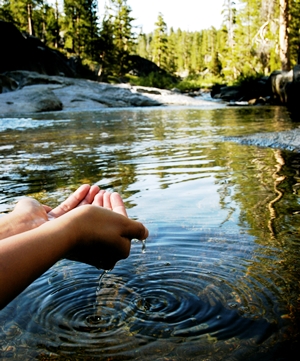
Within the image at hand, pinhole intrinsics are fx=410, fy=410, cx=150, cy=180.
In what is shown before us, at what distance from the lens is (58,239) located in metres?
1.43

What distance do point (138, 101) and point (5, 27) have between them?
1207 centimetres

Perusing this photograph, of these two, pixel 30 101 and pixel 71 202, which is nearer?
pixel 71 202

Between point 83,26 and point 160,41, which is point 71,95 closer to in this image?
point 83,26

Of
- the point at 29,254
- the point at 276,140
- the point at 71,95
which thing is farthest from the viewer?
the point at 71,95

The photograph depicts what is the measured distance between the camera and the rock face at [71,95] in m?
16.5

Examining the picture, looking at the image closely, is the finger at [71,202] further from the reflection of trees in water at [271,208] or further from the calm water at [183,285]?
the reflection of trees in water at [271,208]

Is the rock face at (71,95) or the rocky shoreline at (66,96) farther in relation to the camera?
the rock face at (71,95)

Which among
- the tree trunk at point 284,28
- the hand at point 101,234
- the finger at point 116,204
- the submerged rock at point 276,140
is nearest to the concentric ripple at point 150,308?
the hand at point 101,234

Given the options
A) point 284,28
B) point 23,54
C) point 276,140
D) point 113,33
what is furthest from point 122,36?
point 276,140

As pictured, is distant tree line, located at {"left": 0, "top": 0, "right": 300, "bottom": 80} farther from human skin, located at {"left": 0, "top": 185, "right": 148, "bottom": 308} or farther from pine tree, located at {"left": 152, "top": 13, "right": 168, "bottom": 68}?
human skin, located at {"left": 0, "top": 185, "right": 148, "bottom": 308}

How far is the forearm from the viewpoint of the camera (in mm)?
1264

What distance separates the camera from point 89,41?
37.9 metres

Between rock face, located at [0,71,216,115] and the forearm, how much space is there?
15147mm

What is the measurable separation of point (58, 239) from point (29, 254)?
0.12 m
